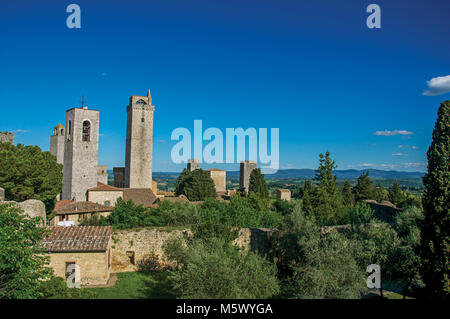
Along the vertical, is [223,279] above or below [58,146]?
below

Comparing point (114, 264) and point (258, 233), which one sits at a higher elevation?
point (258, 233)

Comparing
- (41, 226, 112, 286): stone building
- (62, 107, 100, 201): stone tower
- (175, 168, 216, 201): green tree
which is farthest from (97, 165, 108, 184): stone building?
(41, 226, 112, 286): stone building

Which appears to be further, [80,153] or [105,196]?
[80,153]

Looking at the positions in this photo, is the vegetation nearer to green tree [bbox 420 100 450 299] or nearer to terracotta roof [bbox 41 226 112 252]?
terracotta roof [bbox 41 226 112 252]

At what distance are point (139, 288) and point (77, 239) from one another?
3.51m

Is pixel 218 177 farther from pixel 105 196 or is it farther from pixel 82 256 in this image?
pixel 82 256

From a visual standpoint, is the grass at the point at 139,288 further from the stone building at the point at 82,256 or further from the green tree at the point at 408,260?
the green tree at the point at 408,260

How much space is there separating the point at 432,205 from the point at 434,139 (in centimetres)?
226

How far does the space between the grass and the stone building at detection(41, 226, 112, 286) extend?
0.88 meters

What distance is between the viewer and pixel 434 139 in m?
11.2

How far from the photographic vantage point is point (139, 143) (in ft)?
155

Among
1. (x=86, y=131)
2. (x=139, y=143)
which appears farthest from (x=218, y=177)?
(x=86, y=131)
